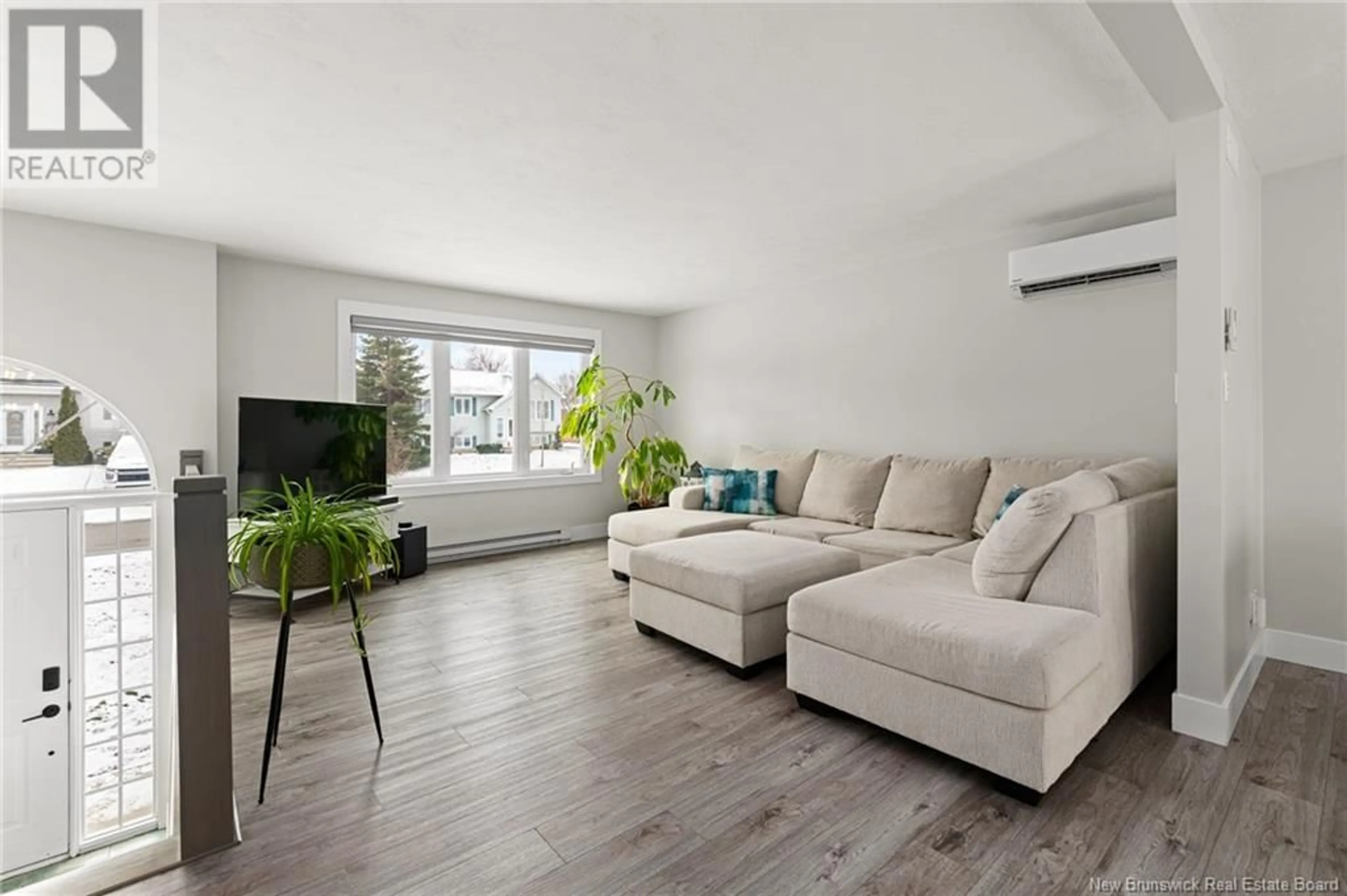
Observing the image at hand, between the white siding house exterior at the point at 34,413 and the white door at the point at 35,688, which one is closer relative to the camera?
the white door at the point at 35,688

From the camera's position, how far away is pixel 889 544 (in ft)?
11.4

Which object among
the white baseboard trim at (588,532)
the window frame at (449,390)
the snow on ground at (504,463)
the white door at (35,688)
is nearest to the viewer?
the white door at (35,688)

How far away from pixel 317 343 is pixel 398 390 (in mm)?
670

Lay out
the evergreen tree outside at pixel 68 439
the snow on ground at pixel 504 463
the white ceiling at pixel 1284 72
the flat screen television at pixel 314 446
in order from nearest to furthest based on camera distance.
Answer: the white ceiling at pixel 1284 72, the evergreen tree outside at pixel 68 439, the flat screen television at pixel 314 446, the snow on ground at pixel 504 463

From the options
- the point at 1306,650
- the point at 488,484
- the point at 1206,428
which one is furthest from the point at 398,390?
the point at 1306,650

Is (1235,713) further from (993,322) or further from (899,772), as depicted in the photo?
(993,322)

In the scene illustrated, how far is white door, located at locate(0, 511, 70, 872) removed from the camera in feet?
6.41

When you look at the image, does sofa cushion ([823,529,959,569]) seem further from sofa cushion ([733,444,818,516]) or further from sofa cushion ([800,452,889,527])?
sofa cushion ([733,444,818,516])

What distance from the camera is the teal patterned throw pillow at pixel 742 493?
15.0 ft

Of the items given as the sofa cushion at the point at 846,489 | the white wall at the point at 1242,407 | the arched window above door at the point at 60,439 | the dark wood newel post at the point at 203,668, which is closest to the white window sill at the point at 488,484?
the arched window above door at the point at 60,439

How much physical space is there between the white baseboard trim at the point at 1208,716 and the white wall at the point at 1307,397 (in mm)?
882

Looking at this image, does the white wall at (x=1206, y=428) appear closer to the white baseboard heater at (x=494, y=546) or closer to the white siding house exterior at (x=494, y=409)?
the white baseboard heater at (x=494, y=546)

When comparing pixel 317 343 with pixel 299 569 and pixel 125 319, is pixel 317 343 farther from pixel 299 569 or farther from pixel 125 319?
pixel 299 569

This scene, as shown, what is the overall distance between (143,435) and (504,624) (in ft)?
7.92
